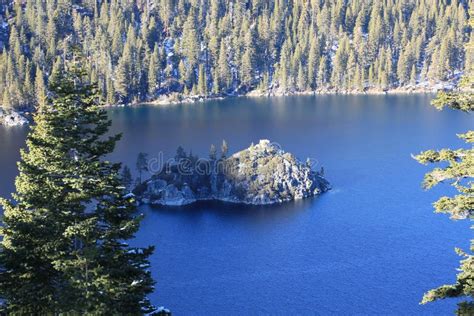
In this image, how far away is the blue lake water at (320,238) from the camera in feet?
191

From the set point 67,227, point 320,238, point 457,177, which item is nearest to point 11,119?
point 320,238

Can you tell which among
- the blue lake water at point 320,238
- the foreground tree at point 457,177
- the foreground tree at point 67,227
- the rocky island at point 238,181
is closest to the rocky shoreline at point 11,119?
the blue lake water at point 320,238

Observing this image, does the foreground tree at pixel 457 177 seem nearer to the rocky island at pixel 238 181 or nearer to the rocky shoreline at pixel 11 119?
the rocky island at pixel 238 181

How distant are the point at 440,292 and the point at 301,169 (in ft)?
276

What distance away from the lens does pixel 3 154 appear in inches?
4793

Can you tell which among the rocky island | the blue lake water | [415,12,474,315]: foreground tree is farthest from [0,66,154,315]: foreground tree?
the rocky island

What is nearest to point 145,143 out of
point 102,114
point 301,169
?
point 301,169

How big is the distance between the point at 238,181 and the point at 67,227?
77803mm

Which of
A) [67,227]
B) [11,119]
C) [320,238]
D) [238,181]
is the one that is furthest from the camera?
[11,119]

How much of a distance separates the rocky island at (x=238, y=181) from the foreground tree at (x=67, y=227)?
73.2 meters

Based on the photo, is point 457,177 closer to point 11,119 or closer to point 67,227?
point 67,227

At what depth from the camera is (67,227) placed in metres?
20.0

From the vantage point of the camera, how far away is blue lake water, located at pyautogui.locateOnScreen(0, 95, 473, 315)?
191 feet

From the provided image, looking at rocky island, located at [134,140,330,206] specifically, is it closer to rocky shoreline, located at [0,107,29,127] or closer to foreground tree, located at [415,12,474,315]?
foreground tree, located at [415,12,474,315]
